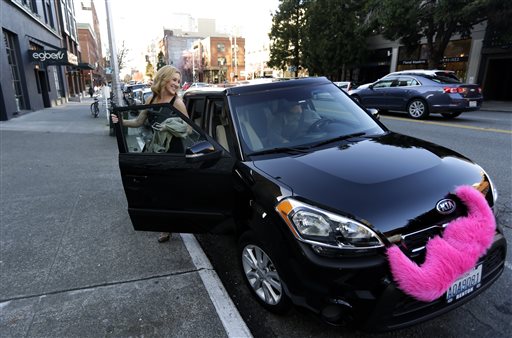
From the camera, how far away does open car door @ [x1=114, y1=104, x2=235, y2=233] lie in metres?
2.99

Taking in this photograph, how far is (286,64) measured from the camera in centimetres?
4081

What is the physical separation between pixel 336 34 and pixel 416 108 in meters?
21.7

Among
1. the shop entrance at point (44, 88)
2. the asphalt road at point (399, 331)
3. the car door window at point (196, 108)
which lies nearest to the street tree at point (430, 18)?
the asphalt road at point (399, 331)

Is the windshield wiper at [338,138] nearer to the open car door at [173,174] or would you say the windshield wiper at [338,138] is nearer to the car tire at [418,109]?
the open car door at [173,174]

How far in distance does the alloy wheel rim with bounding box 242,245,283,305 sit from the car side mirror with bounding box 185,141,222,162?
813mm

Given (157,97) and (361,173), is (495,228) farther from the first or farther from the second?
(157,97)

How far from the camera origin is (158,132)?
3.51 m

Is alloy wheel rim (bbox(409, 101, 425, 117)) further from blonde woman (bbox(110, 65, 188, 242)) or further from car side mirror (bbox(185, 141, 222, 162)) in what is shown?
car side mirror (bbox(185, 141, 222, 162))

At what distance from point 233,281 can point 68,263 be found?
1.73 meters

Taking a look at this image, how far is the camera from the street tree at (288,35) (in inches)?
1467

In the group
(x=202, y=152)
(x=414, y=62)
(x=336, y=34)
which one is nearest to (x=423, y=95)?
(x=202, y=152)

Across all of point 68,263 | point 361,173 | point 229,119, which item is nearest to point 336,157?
point 361,173

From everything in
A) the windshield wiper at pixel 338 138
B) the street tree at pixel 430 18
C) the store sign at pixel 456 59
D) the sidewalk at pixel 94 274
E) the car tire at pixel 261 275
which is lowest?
the sidewalk at pixel 94 274

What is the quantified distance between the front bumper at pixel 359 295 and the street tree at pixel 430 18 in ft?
64.7
